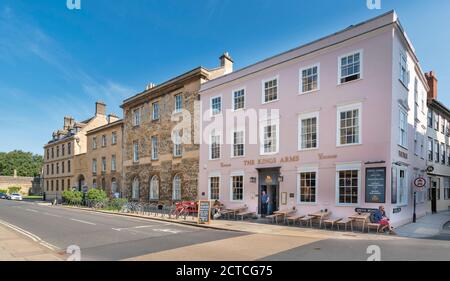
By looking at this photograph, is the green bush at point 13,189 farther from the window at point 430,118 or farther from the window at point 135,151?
the window at point 430,118

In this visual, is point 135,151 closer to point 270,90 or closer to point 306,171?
point 270,90

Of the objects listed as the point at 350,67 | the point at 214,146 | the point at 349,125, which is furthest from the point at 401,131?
the point at 214,146

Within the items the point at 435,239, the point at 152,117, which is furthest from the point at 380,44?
the point at 152,117

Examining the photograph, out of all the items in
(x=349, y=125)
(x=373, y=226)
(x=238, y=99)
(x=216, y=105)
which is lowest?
(x=373, y=226)

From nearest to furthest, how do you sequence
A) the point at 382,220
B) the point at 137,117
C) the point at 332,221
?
the point at 382,220, the point at 332,221, the point at 137,117

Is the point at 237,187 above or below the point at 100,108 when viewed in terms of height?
below

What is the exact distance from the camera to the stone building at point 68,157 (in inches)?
1688

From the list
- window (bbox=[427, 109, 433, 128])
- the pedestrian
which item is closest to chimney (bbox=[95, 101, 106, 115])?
the pedestrian

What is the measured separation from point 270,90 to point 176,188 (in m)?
12.4

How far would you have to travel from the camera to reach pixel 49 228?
1470 cm

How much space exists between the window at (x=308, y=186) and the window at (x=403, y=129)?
4.76 m

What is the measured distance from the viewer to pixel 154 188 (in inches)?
1127
